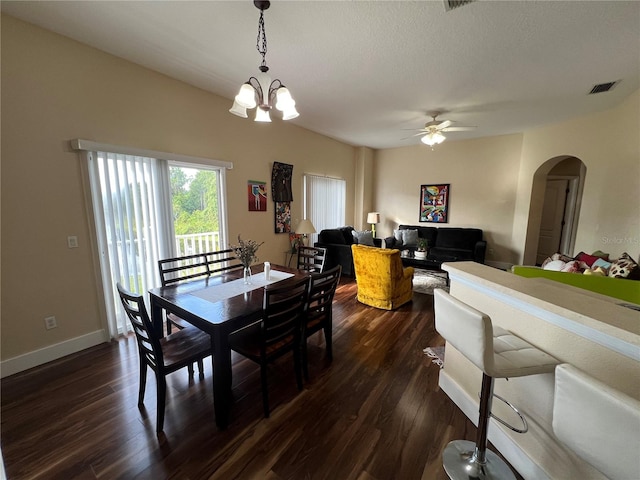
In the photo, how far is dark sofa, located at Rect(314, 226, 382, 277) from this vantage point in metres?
4.94

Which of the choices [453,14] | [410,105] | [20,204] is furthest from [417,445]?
[410,105]

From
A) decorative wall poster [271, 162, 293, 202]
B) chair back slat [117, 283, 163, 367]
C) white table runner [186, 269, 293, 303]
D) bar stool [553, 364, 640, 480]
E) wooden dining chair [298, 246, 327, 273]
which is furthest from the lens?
decorative wall poster [271, 162, 293, 202]

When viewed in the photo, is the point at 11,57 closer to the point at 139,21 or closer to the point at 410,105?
the point at 139,21

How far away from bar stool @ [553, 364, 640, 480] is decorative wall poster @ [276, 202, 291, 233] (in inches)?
160

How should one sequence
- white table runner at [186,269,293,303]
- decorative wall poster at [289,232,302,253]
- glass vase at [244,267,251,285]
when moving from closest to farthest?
white table runner at [186,269,293,303] < glass vase at [244,267,251,285] < decorative wall poster at [289,232,302,253]

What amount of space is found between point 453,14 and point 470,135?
4.21 m

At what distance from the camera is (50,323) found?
235cm

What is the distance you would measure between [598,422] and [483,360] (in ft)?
1.24

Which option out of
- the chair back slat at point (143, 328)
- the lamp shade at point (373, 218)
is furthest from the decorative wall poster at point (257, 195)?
the lamp shade at point (373, 218)

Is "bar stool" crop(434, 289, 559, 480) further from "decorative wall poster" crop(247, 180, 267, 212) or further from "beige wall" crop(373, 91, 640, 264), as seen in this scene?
"beige wall" crop(373, 91, 640, 264)

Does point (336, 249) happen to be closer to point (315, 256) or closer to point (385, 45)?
point (315, 256)

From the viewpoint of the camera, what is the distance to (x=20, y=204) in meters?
2.14

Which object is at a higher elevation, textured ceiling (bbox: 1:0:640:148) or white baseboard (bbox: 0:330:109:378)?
textured ceiling (bbox: 1:0:640:148)

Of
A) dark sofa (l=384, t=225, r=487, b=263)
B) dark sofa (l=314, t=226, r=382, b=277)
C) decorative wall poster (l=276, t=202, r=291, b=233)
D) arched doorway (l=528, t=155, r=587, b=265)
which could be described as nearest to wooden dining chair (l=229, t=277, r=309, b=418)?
decorative wall poster (l=276, t=202, r=291, b=233)
